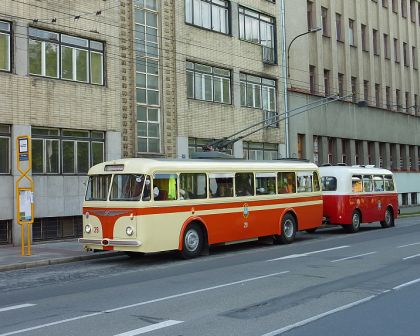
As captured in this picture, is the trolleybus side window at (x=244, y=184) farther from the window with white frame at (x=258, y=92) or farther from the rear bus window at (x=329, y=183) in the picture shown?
the window with white frame at (x=258, y=92)

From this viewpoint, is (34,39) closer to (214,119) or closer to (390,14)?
(214,119)

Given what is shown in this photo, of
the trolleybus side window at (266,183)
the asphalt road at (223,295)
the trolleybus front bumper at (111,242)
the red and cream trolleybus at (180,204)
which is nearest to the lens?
the asphalt road at (223,295)

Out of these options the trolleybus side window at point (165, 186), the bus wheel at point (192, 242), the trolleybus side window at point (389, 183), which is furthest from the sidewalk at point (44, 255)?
the trolleybus side window at point (389, 183)

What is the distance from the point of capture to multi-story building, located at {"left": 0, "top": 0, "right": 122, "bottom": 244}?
1922 centimetres

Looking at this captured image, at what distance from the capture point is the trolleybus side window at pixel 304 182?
20.2 meters

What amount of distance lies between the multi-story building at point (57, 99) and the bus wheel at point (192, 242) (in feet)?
22.2

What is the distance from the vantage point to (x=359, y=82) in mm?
40688

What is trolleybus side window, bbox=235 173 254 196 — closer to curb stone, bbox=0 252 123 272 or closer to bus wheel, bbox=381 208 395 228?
curb stone, bbox=0 252 123 272

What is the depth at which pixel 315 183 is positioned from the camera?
21141 millimetres

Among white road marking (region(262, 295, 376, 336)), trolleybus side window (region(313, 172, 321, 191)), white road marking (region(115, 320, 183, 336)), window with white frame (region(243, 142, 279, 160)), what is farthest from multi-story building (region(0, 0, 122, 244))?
white road marking (region(262, 295, 376, 336))

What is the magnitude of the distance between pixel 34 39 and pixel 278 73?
51.9 ft

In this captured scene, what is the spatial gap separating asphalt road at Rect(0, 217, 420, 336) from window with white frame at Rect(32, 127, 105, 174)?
19.7 ft

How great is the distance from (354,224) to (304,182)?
14.3 feet

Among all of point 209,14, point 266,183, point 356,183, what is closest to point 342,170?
point 356,183
